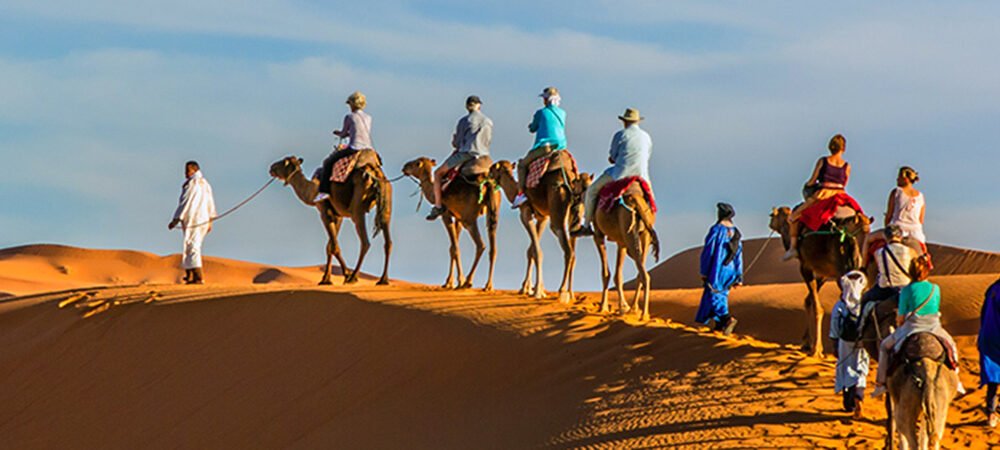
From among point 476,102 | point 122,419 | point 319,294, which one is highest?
point 476,102

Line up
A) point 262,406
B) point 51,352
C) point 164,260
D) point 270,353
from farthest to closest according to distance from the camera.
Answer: point 164,260 → point 51,352 → point 270,353 → point 262,406

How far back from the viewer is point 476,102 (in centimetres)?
2522

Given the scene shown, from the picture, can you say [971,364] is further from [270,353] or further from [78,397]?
[78,397]

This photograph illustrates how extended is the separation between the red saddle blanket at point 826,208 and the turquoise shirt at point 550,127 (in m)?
4.60

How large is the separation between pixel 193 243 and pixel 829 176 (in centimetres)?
1309

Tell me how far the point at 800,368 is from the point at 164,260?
53.2 m

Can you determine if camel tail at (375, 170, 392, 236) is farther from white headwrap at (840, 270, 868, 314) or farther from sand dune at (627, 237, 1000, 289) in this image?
sand dune at (627, 237, 1000, 289)

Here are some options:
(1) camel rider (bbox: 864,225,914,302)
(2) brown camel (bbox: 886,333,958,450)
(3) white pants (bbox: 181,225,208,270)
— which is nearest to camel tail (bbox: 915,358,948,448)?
(2) brown camel (bbox: 886,333,958,450)

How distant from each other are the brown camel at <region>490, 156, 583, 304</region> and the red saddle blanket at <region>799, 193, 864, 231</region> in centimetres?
419

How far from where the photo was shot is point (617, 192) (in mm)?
22734

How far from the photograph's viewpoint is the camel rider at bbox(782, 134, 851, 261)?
68.4 ft

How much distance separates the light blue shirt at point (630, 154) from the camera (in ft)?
74.5

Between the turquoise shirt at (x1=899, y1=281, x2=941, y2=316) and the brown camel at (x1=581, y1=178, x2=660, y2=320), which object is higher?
the brown camel at (x1=581, y1=178, x2=660, y2=320)

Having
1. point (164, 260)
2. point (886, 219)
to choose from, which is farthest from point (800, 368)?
point (164, 260)
